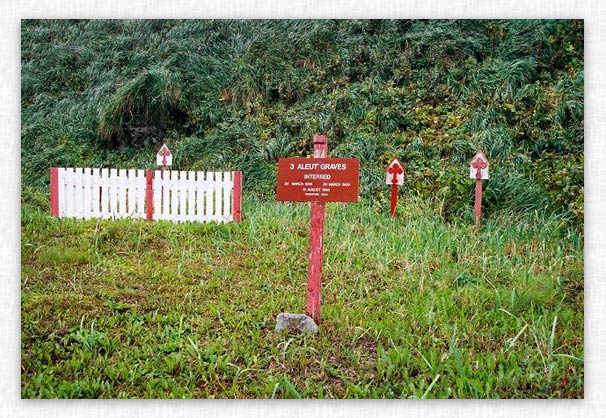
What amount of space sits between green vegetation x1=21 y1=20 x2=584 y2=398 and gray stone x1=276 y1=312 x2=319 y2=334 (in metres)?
0.06

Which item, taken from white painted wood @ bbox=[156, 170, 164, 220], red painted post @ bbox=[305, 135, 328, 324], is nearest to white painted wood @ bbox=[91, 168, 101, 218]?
white painted wood @ bbox=[156, 170, 164, 220]

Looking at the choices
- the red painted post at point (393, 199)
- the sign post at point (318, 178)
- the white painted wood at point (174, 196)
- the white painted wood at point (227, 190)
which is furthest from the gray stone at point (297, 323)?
the white painted wood at point (174, 196)

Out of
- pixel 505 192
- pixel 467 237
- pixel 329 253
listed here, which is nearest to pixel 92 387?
pixel 329 253

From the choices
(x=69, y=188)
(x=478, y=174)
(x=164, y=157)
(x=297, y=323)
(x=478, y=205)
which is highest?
(x=164, y=157)

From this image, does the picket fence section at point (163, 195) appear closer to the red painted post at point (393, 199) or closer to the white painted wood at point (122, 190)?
the white painted wood at point (122, 190)

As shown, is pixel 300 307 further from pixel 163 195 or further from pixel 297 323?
pixel 163 195

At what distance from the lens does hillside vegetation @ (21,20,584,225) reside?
349 cm

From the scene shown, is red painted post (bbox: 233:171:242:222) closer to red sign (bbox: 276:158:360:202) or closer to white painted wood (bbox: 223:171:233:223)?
white painted wood (bbox: 223:171:233:223)

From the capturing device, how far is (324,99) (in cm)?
415

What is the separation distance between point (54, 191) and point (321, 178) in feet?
6.87

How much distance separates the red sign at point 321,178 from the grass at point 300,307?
75 cm

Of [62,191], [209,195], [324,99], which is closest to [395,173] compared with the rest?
[324,99]

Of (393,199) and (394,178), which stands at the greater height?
(394,178)

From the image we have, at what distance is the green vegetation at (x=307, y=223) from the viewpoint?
2.77m
